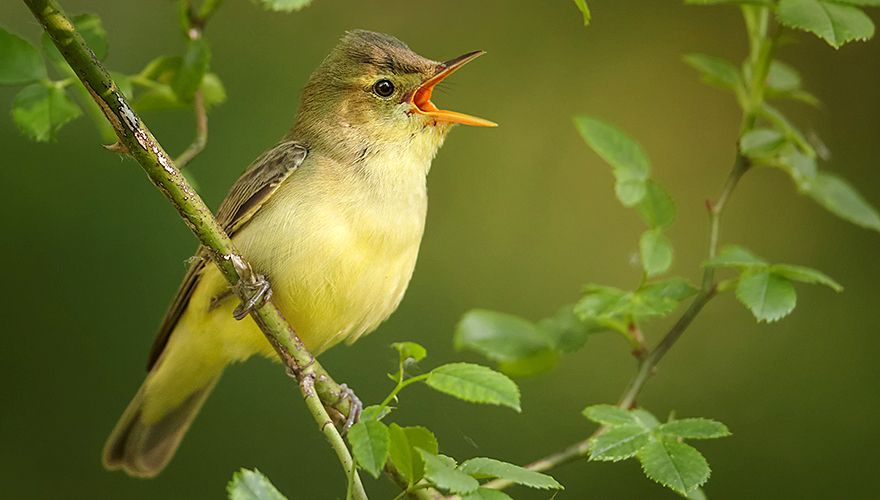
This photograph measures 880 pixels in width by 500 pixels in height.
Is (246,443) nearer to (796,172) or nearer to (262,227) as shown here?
(262,227)

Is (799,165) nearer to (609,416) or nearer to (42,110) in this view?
(609,416)

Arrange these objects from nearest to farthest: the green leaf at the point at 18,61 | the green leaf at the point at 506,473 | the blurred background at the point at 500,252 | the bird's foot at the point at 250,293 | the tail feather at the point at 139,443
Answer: the green leaf at the point at 506,473 → the bird's foot at the point at 250,293 → the green leaf at the point at 18,61 → the tail feather at the point at 139,443 → the blurred background at the point at 500,252

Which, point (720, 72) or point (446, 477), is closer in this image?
point (446, 477)

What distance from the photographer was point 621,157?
2887 mm

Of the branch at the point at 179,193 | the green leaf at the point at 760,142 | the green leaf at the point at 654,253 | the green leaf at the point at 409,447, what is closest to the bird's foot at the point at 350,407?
the branch at the point at 179,193

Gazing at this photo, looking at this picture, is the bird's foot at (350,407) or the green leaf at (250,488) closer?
the green leaf at (250,488)

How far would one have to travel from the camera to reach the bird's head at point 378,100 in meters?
3.58

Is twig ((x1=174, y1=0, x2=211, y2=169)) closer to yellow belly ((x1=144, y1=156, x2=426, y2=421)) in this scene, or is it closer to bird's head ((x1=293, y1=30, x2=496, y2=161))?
yellow belly ((x1=144, y1=156, x2=426, y2=421))

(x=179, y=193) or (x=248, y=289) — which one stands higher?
(x=179, y=193)

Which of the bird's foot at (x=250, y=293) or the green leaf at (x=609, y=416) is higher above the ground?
the bird's foot at (x=250, y=293)

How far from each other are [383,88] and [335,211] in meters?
0.54

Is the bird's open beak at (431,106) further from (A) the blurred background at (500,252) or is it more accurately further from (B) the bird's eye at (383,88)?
(A) the blurred background at (500,252)

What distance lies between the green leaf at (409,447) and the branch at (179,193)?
8 centimetres

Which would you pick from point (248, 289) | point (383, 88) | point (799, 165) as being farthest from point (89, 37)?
point (799, 165)
